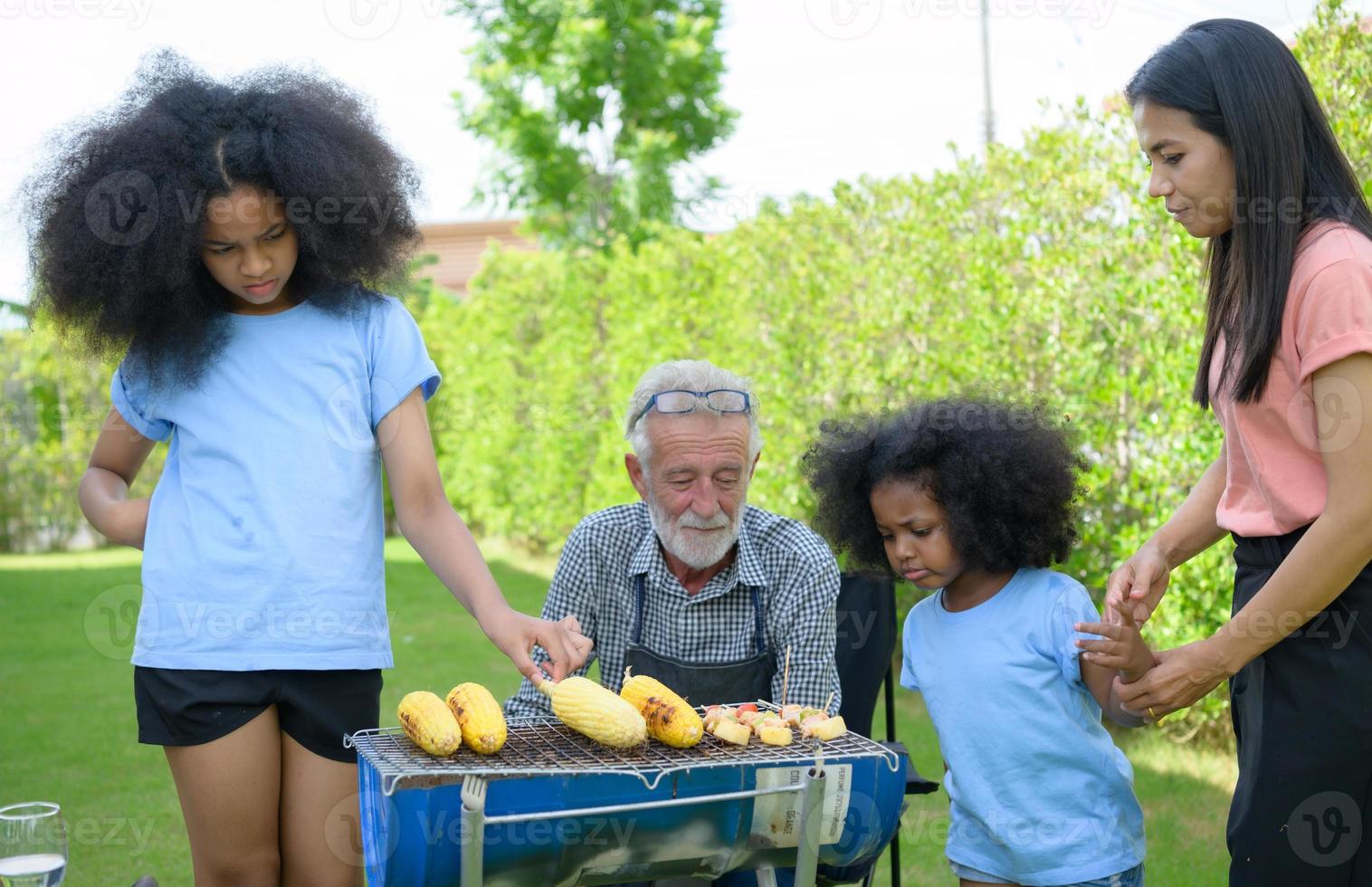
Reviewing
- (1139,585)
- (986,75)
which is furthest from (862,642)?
(986,75)

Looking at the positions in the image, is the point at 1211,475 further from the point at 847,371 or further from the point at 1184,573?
the point at 847,371

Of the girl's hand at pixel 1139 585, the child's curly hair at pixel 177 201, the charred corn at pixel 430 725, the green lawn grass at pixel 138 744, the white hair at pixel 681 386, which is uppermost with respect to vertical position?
the child's curly hair at pixel 177 201

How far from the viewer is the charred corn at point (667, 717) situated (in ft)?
7.41

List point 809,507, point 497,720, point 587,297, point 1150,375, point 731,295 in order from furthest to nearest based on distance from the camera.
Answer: point 587,297 < point 731,295 < point 809,507 < point 1150,375 < point 497,720

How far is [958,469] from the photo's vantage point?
319 centimetres

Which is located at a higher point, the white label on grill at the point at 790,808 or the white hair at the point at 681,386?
the white hair at the point at 681,386

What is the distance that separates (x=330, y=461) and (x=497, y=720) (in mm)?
738

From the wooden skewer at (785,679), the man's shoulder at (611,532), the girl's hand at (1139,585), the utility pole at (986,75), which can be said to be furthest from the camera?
the utility pole at (986,75)

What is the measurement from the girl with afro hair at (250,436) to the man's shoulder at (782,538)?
2.97 ft

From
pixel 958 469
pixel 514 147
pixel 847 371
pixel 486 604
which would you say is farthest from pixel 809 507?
pixel 514 147

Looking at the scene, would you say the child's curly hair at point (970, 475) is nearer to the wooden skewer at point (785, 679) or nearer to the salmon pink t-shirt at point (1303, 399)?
the wooden skewer at point (785, 679)

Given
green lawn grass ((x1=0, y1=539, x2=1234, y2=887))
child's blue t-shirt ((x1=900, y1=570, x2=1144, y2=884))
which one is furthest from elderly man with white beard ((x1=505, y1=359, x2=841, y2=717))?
green lawn grass ((x1=0, y1=539, x2=1234, y2=887))

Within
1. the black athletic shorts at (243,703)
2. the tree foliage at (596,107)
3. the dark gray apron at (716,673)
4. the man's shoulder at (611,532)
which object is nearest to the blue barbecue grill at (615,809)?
the black athletic shorts at (243,703)

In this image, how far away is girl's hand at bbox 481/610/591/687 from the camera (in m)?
2.42
